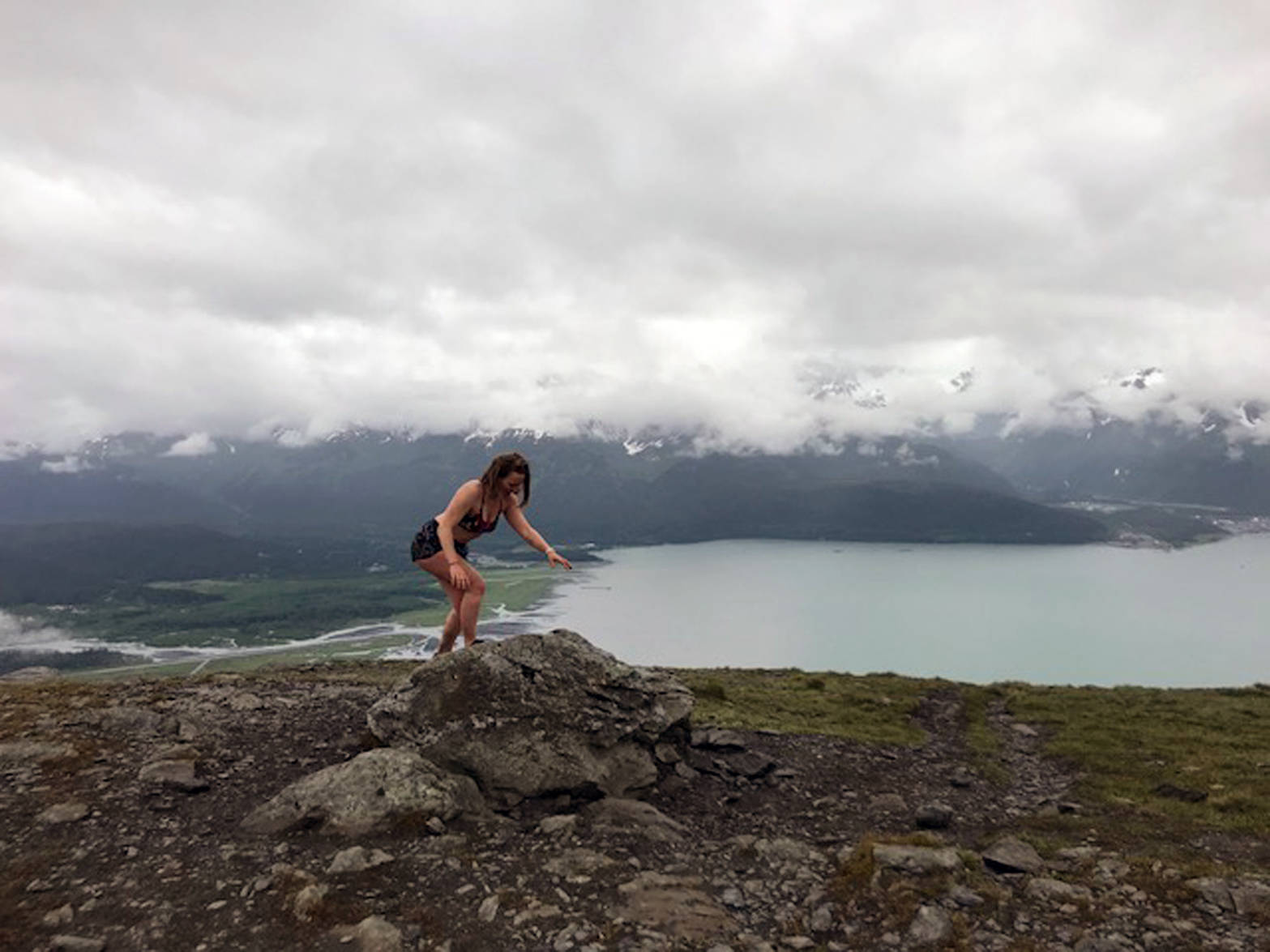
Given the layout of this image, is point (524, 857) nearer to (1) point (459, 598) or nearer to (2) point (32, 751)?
(1) point (459, 598)

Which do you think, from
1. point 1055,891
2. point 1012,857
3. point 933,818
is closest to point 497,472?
point 933,818

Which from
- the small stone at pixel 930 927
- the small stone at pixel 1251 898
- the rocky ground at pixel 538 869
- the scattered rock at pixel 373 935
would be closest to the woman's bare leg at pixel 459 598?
the rocky ground at pixel 538 869

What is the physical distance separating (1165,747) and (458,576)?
793 inches

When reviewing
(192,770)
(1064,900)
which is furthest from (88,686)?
(1064,900)

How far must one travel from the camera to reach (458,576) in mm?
13695

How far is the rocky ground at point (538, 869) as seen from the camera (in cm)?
836

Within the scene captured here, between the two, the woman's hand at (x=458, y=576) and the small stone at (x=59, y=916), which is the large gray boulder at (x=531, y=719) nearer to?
the woman's hand at (x=458, y=576)

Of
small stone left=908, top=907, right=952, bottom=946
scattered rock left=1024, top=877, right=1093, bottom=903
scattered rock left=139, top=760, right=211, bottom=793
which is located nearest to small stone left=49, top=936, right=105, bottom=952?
scattered rock left=139, top=760, right=211, bottom=793

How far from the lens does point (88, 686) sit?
1912 centimetres

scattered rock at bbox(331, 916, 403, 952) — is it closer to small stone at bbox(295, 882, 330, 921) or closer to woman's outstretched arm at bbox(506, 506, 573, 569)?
small stone at bbox(295, 882, 330, 921)

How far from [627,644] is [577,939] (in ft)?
583

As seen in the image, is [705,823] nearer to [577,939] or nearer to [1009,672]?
[577,939]

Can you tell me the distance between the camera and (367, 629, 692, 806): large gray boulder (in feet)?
40.4

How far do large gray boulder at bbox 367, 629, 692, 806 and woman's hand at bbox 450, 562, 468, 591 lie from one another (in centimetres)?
127
